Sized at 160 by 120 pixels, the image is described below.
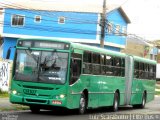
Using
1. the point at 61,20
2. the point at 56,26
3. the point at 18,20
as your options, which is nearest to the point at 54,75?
→ the point at 56,26

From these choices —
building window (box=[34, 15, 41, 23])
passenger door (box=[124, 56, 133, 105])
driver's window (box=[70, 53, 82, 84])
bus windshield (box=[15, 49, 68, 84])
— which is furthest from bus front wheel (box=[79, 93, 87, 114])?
building window (box=[34, 15, 41, 23])

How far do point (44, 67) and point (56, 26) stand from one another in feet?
145

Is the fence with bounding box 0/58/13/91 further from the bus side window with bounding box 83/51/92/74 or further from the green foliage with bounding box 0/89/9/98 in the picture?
the bus side window with bounding box 83/51/92/74

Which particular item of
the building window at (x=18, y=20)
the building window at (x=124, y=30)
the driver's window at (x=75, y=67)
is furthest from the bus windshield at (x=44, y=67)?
the building window at (x=124, y=30)

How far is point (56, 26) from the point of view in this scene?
63.3 metres

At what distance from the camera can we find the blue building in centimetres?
6194

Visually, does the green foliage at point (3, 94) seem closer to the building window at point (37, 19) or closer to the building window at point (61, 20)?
the building window at point (61, 20)

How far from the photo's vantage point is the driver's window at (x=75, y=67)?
1958cm

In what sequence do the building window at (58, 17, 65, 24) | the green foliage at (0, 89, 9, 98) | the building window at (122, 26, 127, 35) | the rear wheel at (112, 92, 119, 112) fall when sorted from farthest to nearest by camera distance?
the building window at (122, 26, 127, 35)
the building window at (58, 17, 65, 24)
the green foliage at (0, 89, 9, 98)
the rear wheel at (112, 92, 119, 112)

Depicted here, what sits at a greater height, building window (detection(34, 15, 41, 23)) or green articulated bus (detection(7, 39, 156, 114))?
building window (detection(34, 15, 41, 23))

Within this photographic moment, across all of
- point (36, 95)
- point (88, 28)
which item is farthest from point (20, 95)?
point (88, 28)

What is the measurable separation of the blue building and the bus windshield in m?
41.8

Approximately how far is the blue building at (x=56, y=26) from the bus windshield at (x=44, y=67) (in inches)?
1647

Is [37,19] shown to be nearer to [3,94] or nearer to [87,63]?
[3,94]
